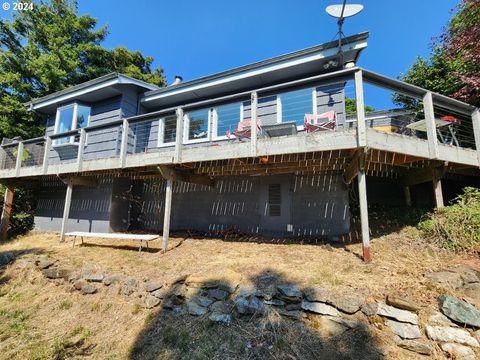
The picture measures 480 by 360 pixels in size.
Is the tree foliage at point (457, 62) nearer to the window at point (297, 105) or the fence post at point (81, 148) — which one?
the window at point (297, 105)

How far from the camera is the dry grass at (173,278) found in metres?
3.70

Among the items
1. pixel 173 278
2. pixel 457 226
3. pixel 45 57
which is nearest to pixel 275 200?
pixel 173 278

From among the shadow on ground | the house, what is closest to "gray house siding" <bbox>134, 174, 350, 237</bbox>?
the house

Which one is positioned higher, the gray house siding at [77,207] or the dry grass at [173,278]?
the gray house siding at [77,207]

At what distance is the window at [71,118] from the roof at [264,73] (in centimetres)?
308

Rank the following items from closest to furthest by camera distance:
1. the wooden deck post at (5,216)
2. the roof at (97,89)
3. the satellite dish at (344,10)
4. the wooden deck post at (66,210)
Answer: the satellite dish at (344,10) < the wooden deck post at (66,210) < the roof at (97,89) < the wooden deck post at (5,216)

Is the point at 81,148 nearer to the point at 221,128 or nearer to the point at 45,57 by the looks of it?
the point at 221,128

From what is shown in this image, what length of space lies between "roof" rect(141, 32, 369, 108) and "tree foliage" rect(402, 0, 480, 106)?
3842 mm

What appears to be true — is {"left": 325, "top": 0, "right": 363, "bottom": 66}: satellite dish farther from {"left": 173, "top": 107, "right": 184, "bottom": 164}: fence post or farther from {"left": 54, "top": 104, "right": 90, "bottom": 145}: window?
{"left": 54, "top": 104, "right": 90, "bottom": 145}: window

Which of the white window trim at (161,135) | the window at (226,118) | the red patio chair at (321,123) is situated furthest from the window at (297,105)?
the white window trim at (161,135)

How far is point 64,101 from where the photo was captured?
11.7 metres

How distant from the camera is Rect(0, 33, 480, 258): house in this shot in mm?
5453

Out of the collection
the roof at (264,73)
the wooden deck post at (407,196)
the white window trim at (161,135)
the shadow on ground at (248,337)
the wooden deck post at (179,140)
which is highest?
the roof at (264,73)

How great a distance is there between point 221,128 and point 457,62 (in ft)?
28.2
